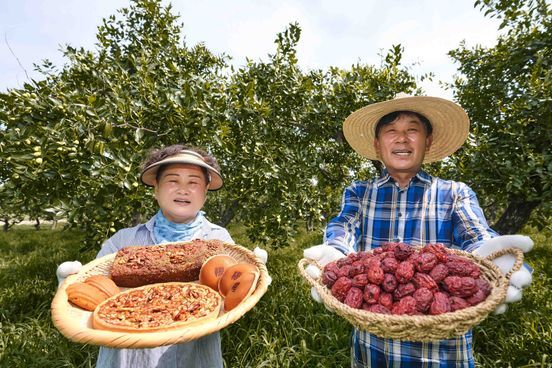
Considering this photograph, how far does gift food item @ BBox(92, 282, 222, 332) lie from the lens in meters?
1.51

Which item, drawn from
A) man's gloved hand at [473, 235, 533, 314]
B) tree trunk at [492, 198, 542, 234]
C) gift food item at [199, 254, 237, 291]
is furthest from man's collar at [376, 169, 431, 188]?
tree trunk at [492, 198, 542, 234]

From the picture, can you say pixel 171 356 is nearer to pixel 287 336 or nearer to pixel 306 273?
pixel 306 273

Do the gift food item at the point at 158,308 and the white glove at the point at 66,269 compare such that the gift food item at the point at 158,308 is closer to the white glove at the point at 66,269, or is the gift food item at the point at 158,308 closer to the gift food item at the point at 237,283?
the gift food item at the point at 237,283

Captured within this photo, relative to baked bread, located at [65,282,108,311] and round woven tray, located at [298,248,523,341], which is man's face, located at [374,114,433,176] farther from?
baked bread, located at [65,282,108,311]

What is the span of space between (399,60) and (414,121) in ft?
9.41

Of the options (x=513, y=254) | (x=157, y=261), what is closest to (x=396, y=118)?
(x=513, y=254)

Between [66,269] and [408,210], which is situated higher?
[408,210]

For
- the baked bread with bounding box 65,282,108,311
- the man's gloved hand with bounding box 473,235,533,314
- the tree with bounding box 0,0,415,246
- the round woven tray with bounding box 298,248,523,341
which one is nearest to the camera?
the round woven tray with bounding box 298,248,523,341

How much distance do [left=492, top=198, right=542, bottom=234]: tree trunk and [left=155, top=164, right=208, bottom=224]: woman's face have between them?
4.75 metres

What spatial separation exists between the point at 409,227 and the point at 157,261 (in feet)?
5.80

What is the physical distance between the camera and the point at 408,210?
2.09 m

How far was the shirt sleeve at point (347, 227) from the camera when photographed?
2.04 meters

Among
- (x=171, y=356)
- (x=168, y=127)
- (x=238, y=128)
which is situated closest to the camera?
(x=171, y=356)

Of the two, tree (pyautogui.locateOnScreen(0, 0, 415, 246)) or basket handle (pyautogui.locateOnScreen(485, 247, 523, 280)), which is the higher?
tree (pyautogui.locateOnScreen(0, 0, 415, 246))
